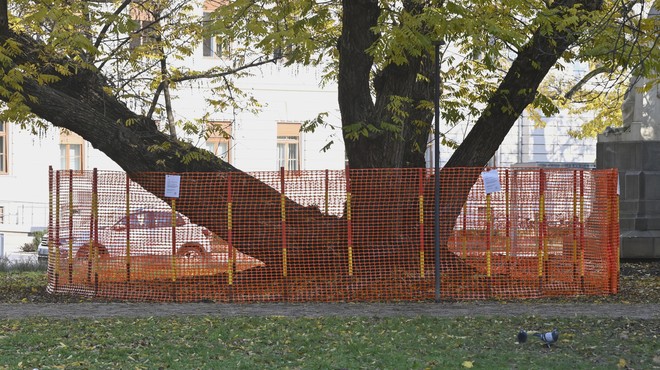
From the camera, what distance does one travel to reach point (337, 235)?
17281 millimetres

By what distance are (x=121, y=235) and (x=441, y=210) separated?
16.5ft

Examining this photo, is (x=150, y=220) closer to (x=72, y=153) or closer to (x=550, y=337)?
(x=550, y=337)

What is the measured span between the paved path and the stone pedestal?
776 cm

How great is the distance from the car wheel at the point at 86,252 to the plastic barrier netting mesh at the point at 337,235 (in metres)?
0.02

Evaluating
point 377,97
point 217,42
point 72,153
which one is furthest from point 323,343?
point 72,153

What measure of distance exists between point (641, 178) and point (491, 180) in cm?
773

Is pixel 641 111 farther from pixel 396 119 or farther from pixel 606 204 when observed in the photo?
pixel 396 119

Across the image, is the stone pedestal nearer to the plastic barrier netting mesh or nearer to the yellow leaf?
the plastic barrier netting mesh

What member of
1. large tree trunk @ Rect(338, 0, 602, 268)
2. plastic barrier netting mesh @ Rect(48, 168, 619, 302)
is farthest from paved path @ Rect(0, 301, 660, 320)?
large tree trunk @ Rect(338, 0, 602, 268)

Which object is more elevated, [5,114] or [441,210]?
[5,114]

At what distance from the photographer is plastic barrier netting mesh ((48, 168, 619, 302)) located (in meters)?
17.1

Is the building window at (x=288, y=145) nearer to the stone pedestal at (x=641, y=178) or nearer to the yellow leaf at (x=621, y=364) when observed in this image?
the stone pedestal at (x=641, y=178)

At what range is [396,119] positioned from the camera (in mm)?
17125

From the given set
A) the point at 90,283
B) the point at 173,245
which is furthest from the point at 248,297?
the point at 90,283
